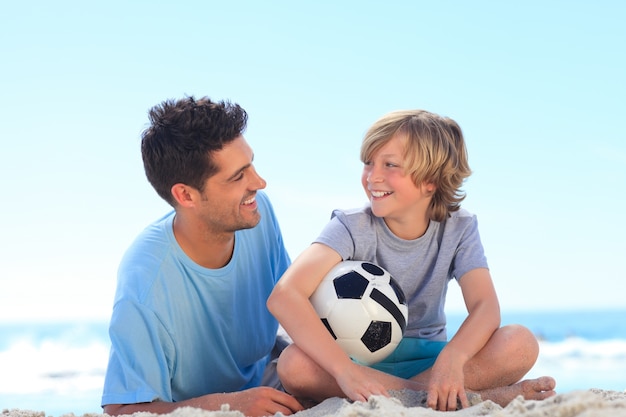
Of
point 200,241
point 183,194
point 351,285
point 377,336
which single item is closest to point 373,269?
point 351,285

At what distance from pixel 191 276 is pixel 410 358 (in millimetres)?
1280

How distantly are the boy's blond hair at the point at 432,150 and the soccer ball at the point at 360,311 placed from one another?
0.61 m

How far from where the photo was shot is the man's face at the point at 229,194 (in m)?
3.74

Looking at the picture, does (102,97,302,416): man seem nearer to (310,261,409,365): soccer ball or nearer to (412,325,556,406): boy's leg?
(310,261,409,365): soccer ball

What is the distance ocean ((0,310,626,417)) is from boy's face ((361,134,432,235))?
25.7 ft

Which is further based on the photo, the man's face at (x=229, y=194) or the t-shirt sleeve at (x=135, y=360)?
the man's face at (x=229, y=194)

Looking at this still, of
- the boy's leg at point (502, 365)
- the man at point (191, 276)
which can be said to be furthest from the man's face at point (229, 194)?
the boy's leg at point (502, 365)

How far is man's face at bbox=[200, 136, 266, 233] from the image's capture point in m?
3.74

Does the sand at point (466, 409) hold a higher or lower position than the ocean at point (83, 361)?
lower

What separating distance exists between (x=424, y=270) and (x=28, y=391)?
12572 mm

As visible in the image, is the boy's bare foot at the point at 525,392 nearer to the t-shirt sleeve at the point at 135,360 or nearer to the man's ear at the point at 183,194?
the t-shirt sleeve at the point at 135,360

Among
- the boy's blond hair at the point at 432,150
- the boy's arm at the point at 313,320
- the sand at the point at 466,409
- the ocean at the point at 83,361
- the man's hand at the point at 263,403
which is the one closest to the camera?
the sand at the point at 466,409

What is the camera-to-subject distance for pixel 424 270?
3.82 meters

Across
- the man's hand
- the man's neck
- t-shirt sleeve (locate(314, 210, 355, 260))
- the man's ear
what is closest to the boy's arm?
t-shirt sleeve (locate(314, 210, 355, 260))
